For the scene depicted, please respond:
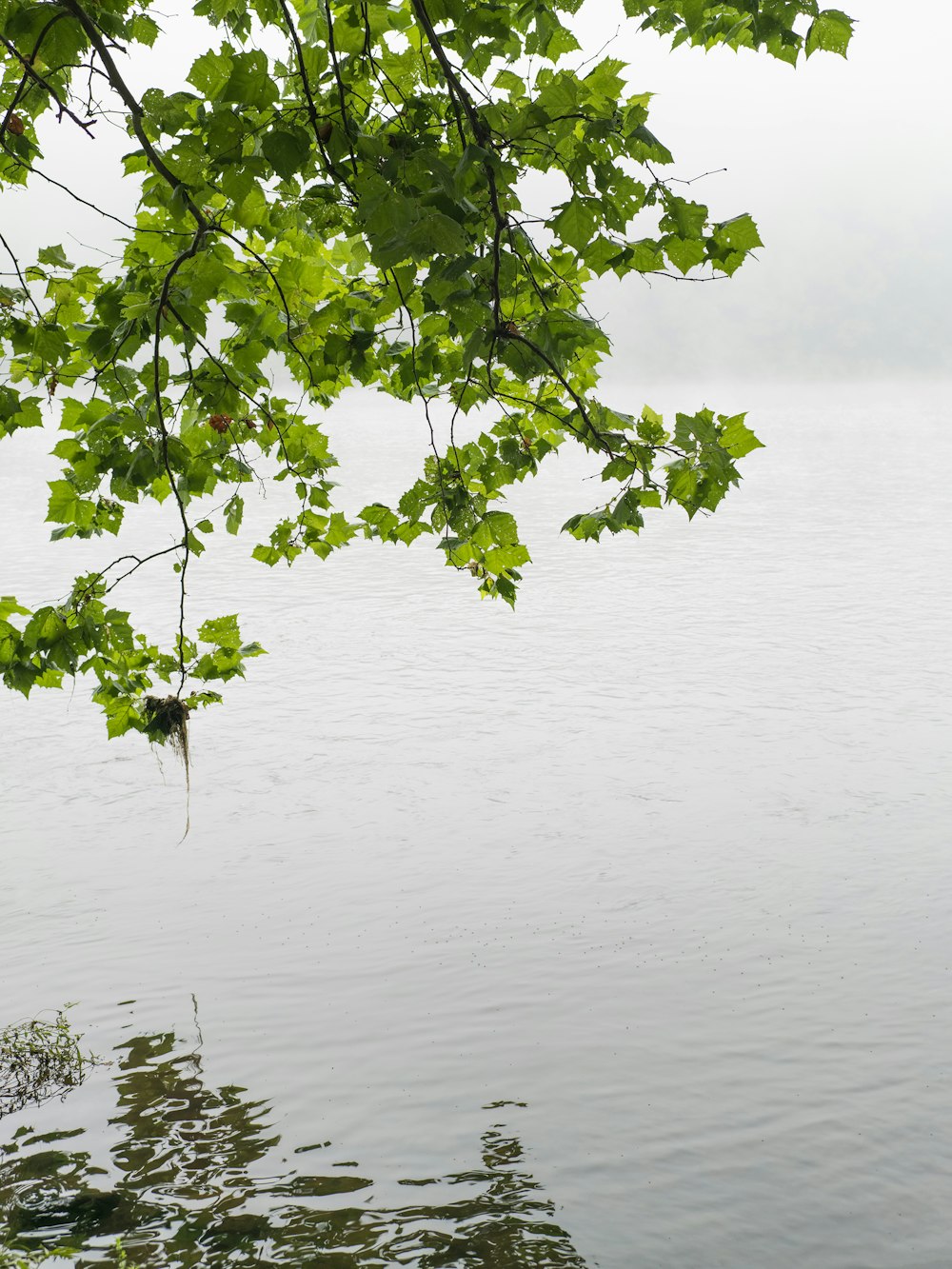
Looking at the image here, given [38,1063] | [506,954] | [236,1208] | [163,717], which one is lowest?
[236,1208]

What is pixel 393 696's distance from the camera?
62.6ft

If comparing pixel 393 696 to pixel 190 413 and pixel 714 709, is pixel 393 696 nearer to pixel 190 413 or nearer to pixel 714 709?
pixel 714 709

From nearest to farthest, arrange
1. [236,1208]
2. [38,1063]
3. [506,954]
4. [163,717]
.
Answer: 1. [163,717]
2. [236,1208]
3. [38,1063]
4. [506,954]

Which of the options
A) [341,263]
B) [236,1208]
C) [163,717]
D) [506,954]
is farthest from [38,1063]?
[341,263]

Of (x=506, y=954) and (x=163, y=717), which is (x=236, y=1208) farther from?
(x=506, y=954)

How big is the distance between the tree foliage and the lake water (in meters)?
3.29

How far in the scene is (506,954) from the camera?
10.0m

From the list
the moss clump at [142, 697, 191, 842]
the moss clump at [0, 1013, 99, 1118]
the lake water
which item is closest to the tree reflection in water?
the lake water

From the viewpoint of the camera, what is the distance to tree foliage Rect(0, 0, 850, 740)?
11.0 feet

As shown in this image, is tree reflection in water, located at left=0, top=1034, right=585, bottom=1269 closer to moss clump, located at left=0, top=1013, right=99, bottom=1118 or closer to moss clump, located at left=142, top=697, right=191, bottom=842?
moss clump, located at left=0, top=1013, right=99, bottom=1118

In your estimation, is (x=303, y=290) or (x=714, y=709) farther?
(x=714, y=709)

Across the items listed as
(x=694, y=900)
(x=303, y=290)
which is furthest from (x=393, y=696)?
(x=303, y=290)

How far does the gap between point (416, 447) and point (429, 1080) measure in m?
65.4

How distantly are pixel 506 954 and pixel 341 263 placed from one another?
6.19 meters
